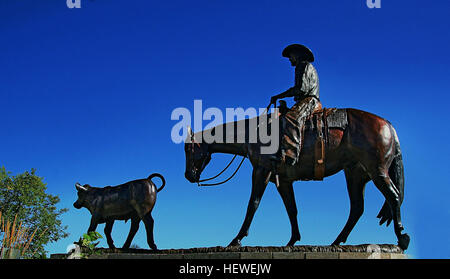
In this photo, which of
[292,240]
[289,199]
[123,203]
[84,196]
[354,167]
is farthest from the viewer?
[84,196]

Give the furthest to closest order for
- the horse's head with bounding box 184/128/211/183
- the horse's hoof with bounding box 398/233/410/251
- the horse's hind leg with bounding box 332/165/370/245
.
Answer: the horse's head with bounding box 184/128/211/183
the horse's hind leg with bounding box 332/165/370/245
the horse's hoof with bounding box 398/233/410/251

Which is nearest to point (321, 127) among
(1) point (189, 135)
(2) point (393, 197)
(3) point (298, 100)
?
(3) point (298, 100)

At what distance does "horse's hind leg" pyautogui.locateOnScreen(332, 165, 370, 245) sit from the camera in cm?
866

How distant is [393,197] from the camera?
8008mm

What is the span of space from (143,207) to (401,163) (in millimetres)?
5992

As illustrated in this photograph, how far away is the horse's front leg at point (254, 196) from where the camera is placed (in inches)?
334

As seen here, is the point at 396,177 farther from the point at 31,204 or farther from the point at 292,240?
the point at 31,204

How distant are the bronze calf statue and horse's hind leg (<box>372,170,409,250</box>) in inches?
212

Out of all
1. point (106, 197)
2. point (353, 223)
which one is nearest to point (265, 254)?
point (353, 223)

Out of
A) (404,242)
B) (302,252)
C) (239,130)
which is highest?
(239,130)

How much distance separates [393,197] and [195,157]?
13.3 ft

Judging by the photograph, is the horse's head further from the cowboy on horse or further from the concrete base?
the concrete base

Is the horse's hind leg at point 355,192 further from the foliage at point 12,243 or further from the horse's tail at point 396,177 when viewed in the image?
the foliage at point 12,243

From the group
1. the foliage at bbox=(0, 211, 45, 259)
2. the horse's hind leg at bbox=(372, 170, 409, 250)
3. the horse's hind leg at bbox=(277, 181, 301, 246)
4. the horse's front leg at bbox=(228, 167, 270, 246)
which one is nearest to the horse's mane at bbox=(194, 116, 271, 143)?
the horse's front leg at bbox=(228, 167, 270, 246)
